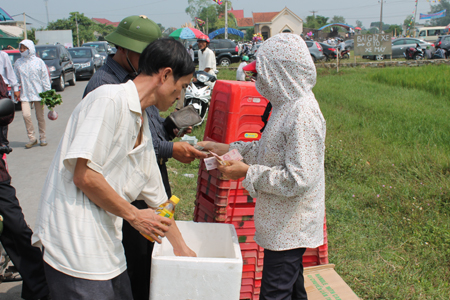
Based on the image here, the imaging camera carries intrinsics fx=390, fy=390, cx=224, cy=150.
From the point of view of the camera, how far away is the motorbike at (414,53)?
76.3ft

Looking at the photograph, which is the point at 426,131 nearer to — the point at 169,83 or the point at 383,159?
the point at 383,159

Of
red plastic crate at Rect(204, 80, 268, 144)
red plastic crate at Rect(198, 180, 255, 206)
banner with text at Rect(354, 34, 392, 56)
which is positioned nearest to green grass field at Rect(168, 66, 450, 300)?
red plastic crate at Rect(198, 180, 255, 206)

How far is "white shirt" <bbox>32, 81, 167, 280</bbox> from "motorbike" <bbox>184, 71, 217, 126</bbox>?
666cm

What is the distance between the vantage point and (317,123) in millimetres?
1851

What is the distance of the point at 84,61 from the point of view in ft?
58.4

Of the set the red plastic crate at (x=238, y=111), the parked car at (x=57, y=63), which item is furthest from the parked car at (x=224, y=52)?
the red plastic crate at (x=238, y=111)

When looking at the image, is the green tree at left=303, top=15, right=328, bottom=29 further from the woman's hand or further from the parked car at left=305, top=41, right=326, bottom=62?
the woman's hand

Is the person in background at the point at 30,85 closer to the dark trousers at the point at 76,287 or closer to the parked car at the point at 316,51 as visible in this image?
the dark trousers at the point at 76,287

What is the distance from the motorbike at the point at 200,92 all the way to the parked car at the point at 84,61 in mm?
10994

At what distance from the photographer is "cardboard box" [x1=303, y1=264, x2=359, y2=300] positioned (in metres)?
2.71

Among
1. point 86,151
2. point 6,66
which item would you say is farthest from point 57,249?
point 6,66

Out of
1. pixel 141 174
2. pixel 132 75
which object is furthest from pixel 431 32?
pixel 141 174

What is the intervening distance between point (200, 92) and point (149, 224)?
275 inches

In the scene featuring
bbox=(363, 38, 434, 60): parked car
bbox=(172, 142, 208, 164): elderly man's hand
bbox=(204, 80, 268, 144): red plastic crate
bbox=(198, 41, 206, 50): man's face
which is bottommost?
bbox=(172, 142, 208, 164): elderly man's hand
